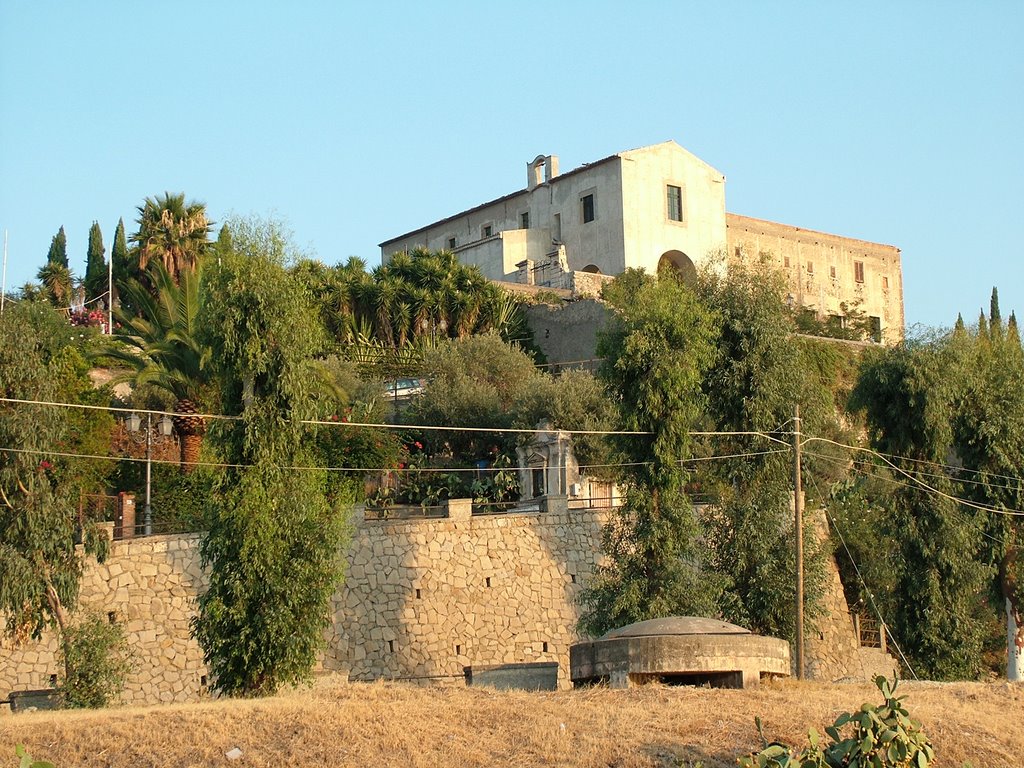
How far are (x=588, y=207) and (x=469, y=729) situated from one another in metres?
39.5

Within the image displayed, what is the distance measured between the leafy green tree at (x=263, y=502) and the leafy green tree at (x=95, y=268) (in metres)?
31.9

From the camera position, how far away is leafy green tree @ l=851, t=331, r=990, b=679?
33312 millimetres

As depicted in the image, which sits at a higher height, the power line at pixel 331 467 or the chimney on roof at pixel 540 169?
the chimney on roof at pixel 540 169

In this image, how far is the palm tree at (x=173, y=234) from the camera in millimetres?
50312

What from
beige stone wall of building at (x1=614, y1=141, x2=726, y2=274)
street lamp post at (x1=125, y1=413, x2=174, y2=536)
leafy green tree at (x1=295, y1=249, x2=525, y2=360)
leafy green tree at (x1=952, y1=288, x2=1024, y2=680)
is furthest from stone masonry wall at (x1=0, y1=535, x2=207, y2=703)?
beige stone wall of building at (x1=614, y1=141, x2=726, y2=274)

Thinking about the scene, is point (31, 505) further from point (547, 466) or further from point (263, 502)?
point (547, 466)

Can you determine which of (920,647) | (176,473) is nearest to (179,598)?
(176,473)

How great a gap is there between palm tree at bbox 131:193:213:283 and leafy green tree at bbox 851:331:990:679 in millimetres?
24229

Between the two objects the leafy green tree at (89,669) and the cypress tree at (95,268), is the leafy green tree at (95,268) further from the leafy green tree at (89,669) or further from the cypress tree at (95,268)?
the leafy green tree at (89,669)

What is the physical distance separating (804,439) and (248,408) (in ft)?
43.2

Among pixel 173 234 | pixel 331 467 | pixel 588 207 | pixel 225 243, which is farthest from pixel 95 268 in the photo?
pixel 225 243

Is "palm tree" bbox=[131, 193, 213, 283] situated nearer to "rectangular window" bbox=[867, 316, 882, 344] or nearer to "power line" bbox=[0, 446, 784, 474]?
"power line" bbox=[0, 446, 784, 474]

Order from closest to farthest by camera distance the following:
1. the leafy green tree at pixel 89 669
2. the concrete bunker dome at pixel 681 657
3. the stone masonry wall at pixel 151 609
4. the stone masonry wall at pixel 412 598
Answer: the concrete bunker dome at pixel 681 657
the leafy green tree at pixel 89 669
the stone masonry wall at pixel 151 609
the stone masonry wall at pixel 412 598

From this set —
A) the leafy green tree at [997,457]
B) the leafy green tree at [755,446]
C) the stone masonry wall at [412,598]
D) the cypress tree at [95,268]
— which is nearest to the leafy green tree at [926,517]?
the leafy green tree at [997,457]
